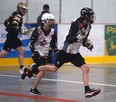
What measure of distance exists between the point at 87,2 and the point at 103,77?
7401 millimetres

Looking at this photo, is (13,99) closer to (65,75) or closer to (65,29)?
(65,75)

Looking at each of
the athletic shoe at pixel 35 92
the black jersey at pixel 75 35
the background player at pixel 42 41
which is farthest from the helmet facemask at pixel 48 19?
the athletic shoe at pixel 35 92

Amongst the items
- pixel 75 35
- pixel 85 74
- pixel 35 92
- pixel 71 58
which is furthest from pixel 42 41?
pixel 85 74

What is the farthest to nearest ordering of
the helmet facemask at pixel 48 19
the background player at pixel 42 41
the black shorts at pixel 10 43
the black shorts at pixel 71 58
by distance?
the black shorts at pixel 10 43
the background player at pixel 42 41
the helmet facemask at pixel 48 19
the black shorts at pixel 71 58

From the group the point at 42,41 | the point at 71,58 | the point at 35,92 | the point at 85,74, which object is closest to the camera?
the point at 85,74

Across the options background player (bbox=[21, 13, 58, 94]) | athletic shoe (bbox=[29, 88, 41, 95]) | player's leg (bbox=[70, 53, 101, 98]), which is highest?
background player (bbox=[21, 13, 58, 94])

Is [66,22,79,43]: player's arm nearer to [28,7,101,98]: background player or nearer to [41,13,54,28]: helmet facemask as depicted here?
[28,7,101,98]: background player

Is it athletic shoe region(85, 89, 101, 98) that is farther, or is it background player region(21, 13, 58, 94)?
background player region(21, 13, 58, 94)

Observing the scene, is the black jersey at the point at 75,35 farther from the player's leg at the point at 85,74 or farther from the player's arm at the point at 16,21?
the player's arm at the point at 16,21

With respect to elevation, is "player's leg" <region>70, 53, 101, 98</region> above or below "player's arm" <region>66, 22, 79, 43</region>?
below

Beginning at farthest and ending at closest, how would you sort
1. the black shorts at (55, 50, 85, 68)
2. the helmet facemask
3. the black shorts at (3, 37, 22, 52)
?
1. the black shorts at (3, 37, 22, 52)
2. the helmet facemask
3. the black shorts at (55, 50, 85, 68)

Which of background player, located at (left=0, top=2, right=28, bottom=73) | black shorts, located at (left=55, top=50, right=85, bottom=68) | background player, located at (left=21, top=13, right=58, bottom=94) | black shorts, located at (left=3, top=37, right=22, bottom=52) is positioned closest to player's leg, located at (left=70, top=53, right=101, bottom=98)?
black shorts, located at (left=55, top=50, right=85, bottom=68)

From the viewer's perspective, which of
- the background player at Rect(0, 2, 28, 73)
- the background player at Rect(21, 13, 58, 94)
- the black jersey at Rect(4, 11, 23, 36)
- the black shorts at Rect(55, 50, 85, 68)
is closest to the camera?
the black shorts at Rect(55, 50, 85, 68)

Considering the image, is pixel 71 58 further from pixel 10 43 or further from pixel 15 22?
pixel 10 43
